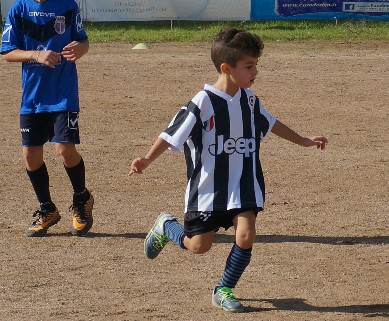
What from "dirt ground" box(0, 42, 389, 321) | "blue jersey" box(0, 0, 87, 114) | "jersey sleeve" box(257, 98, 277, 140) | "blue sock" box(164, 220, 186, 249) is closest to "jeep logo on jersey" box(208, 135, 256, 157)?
"jersey sleeve" box(257, 98, 277, 140)

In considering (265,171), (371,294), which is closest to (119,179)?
(265,171)

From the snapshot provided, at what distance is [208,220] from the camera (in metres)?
6.17

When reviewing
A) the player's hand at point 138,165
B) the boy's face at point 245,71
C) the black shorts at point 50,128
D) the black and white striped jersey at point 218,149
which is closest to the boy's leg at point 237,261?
the black and white striped jersey at point 218,149

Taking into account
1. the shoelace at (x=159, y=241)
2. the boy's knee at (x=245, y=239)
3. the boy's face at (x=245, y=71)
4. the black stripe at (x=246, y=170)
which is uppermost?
the boy's face at (x=245, y=71)

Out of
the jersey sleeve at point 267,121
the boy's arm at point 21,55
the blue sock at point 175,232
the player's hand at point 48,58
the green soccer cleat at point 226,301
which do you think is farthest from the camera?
the boy's arm at point 21,55

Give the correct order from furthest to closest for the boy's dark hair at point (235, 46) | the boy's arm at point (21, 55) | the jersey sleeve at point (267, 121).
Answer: the boy's arm at point (21, 55) → the jersey sleeve at point (267, 121) → the boy's dark hair at point (235, 46)

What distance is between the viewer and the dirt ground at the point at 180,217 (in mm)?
6391

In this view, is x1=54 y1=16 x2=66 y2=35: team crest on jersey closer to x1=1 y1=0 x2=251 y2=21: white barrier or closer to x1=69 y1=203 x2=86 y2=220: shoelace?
x1=69 y1=203 x2=86 y2=220: shoelace

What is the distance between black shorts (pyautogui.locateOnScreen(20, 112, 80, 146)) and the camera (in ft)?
25.2

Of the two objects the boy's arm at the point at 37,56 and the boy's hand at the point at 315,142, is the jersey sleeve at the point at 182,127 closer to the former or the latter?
the boy's hand at the point at 315,142

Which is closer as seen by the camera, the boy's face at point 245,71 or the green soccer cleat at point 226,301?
the boy's face at point 245,71

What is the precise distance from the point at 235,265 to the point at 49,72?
8.17 ft

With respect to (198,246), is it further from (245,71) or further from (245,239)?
(245,71)

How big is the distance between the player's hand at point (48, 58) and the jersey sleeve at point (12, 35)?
38 cm
